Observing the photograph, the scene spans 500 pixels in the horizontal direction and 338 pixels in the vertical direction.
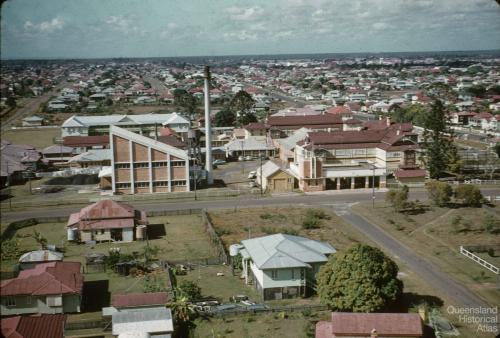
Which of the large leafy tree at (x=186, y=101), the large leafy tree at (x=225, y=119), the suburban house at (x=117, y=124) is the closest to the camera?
the suburban house at (x=117, y=124)

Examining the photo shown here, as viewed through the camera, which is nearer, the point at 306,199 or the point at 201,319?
the point at 201,319

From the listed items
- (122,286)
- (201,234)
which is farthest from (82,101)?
(122,286)

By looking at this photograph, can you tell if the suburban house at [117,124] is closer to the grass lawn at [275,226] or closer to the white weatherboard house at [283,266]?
the grass lawn at [275,226]

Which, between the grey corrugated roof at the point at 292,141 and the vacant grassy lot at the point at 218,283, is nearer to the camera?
the vacant grassy lot at the point at 218,283

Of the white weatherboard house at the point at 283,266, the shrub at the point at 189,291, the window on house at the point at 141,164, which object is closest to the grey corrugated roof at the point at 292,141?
the window on house at the point at 141,164

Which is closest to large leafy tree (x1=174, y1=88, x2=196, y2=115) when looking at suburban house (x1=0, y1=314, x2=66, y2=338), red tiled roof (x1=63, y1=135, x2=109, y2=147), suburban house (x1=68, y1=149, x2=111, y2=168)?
red tiled roof (x1=63, y1=135, x2=109, y2=147)

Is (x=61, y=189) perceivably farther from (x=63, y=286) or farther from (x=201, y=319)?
(x=201, y=319)
